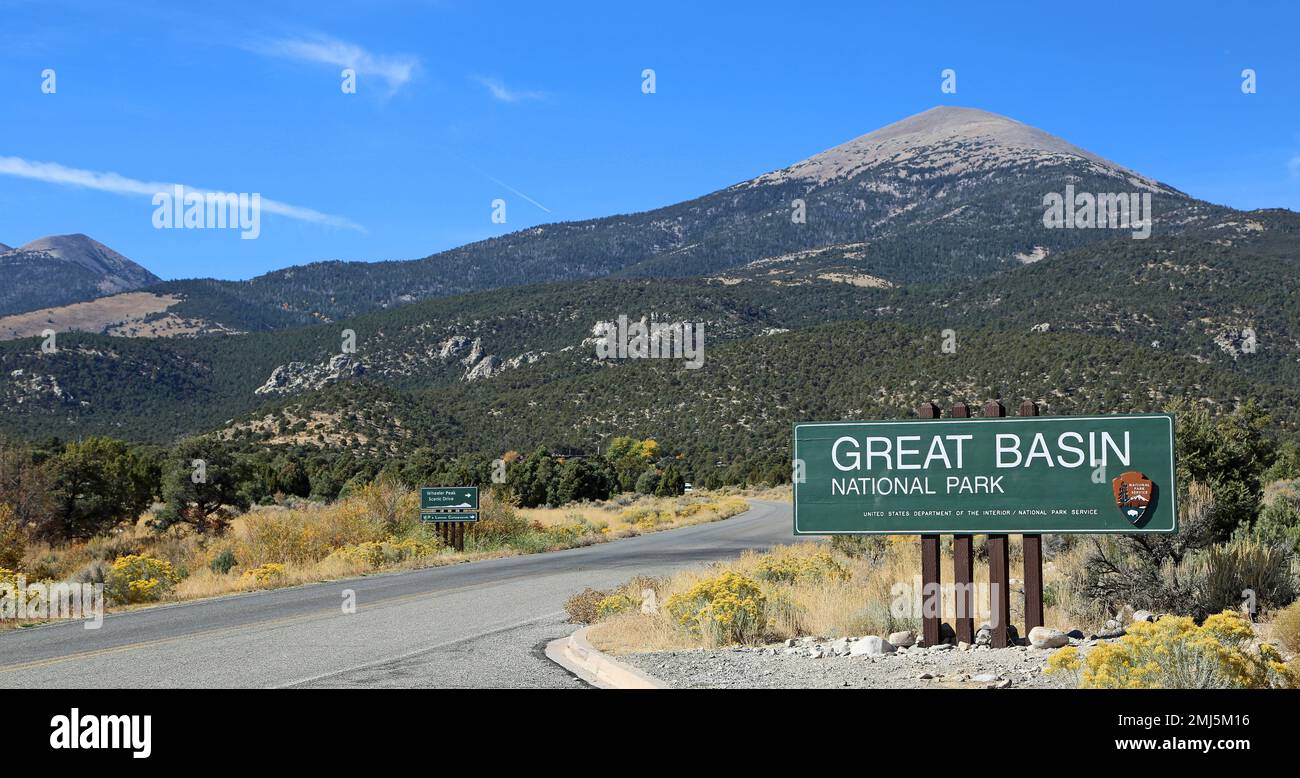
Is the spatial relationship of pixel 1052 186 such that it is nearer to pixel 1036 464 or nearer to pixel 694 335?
pixel 694 335

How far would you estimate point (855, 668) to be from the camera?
9.11 metres

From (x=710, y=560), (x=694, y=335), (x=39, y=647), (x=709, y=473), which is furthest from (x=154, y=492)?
(x=694, y=335)

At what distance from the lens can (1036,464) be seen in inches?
401

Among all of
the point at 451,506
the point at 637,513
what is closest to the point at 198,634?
→ the point at 451,506

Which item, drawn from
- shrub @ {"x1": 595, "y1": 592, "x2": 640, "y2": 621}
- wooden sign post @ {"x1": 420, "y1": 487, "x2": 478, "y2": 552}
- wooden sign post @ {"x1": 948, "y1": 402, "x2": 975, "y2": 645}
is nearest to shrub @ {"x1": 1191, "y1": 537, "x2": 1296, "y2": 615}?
wooden sign post @ {"x1": 948, "y1": 402, "x2": 975, "y2": 645}

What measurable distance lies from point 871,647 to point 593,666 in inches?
98.8

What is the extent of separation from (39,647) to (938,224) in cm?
18275

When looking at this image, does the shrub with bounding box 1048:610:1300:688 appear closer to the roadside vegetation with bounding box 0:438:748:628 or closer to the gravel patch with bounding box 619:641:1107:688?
the gravel patch with bounding box 619:641:1107:688

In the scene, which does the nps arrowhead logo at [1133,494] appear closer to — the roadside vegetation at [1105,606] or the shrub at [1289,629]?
the roadside vegetation at [1105,606]

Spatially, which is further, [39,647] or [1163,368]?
[1163,368]

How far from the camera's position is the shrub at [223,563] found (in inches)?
973

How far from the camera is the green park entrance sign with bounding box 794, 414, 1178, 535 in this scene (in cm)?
988

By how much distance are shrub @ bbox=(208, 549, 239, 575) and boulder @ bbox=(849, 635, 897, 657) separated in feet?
60.7

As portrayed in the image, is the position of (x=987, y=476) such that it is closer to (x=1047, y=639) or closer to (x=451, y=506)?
(x=1047, y=639)
